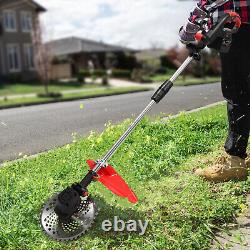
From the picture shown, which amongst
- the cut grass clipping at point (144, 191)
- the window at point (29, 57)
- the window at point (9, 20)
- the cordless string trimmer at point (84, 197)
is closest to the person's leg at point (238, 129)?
the cut grass clipping at point (144, 191)

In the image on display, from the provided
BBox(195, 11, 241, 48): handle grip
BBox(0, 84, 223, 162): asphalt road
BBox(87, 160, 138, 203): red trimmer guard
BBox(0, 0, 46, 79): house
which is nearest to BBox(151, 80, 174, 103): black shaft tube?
BBox(195, 11, 241, 48): handle grip

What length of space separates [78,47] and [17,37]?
12826mm

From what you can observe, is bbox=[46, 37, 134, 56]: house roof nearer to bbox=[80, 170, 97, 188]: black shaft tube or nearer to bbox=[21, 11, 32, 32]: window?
bbox=[21, 11, 32, 32]: window

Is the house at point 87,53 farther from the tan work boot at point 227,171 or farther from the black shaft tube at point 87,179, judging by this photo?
the black shaft tube at point 87,179

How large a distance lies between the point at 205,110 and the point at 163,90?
4.09 meters

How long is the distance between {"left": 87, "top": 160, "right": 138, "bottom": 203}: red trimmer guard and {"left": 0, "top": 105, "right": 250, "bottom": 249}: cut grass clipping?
0.63ft

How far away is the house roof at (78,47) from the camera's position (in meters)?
50.0

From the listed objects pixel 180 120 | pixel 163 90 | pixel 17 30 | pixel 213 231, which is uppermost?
pixel 17 30

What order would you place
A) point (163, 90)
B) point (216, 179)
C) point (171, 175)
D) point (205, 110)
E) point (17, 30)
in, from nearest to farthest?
point (163, 90)
point (216, 179)
point (171, 175)
point (205, 110)
point (17, 30)

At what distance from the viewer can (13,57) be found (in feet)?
126

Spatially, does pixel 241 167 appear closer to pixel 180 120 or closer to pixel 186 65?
pixel 186 65

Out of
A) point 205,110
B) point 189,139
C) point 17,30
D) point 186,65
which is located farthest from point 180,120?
point 17,30

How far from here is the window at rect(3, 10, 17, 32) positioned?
123 feet

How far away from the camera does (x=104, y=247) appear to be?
2762 millimetres
